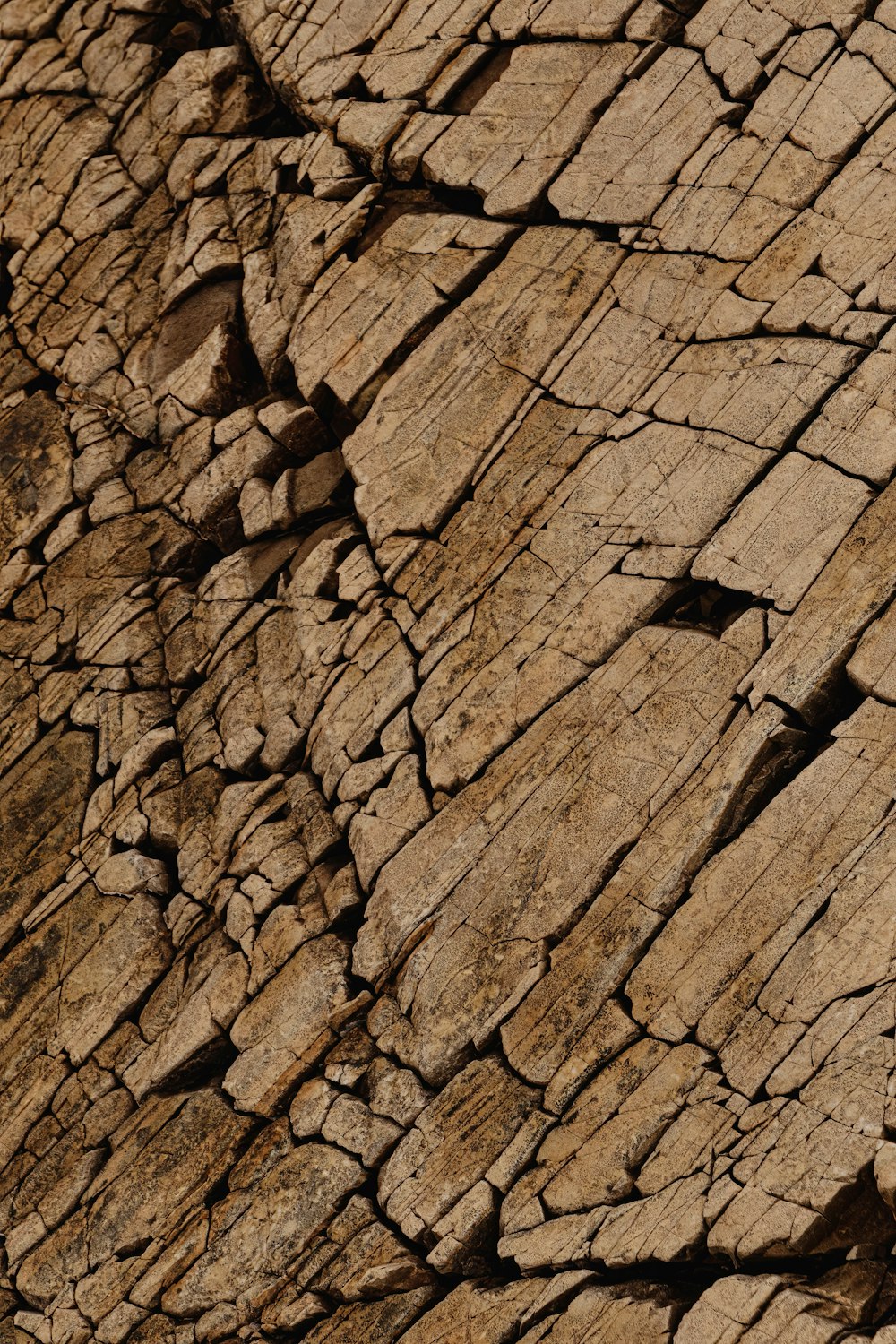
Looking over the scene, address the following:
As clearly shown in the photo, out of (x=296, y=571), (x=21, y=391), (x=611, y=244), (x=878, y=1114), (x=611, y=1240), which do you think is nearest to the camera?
(x=878, y=1114)

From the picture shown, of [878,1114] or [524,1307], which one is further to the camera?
[524,1307]

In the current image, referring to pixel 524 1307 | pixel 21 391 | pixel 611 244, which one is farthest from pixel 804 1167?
pixel 21 391

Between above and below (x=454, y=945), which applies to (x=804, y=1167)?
below

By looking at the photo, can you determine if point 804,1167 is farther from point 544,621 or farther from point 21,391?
point 21,391

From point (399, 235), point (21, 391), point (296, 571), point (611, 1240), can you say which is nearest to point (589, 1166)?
point (611, 1240)

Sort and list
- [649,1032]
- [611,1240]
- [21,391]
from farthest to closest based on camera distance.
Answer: [21,391] → [649,1032] → [611,1240]

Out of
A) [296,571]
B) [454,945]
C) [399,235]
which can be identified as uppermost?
[399,235]

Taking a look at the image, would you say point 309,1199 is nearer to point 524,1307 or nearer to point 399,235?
point 524,1307
